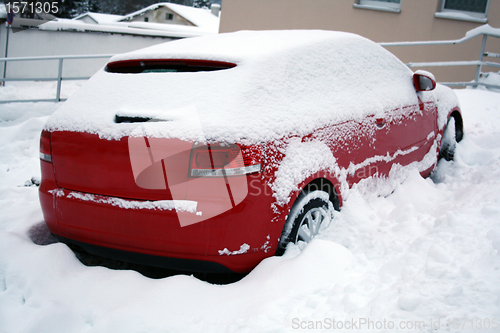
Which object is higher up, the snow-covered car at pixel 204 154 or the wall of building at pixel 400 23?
the wall of building at pixel 400 23

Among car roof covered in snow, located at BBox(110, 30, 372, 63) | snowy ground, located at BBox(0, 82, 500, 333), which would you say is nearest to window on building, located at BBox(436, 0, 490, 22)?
car roof covered in snow, located at BBox(110, 30, 372, 63)

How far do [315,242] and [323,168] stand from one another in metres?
0.48

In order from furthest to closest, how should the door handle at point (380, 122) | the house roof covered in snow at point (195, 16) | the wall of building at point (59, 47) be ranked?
1. the house roof covered in snow at point (195, 16)
2. the wall of building at point (59, 47)
3. the door handle at point (380, 122)

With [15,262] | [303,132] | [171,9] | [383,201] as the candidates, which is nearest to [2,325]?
[15,262]

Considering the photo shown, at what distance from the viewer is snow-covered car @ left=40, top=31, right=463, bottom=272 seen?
2037 mm

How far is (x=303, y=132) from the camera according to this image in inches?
93.4

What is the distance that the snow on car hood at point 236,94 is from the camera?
6.88 ft

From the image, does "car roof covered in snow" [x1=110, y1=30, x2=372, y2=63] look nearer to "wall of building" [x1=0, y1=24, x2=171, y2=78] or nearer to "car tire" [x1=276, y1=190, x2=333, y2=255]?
"car tire" [x1=276, y1=190, x2=333, y2=255]

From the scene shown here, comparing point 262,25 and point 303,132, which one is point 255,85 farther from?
point 262,25

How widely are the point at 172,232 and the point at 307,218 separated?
891 millimetres

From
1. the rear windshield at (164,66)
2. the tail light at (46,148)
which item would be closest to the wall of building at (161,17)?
the rear windshield at (164,66)

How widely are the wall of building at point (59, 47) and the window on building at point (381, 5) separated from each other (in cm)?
1082

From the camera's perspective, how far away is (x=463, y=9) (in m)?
9.43

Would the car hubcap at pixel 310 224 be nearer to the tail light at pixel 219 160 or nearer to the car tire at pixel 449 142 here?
the tail light at pixel 219 160
